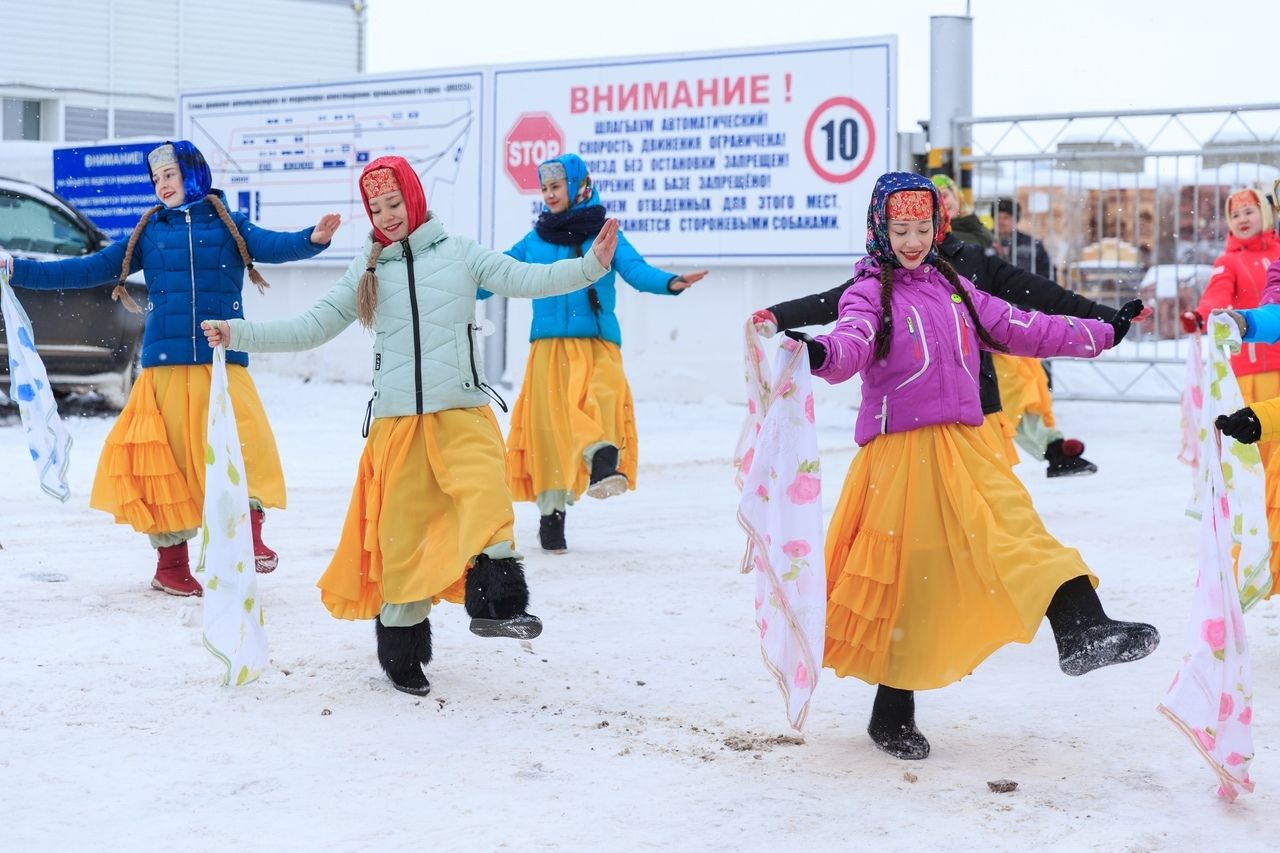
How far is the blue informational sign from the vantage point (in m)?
17.0

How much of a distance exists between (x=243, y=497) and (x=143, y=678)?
642 mm

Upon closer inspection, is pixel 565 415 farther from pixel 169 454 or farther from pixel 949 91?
pixel 949 91

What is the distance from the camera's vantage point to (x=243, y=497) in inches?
205

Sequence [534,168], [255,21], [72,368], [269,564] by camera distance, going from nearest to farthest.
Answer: [269,564]
[72,368]
[534,168]
[255,21]

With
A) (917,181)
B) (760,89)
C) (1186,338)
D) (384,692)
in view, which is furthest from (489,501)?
(1186,338)

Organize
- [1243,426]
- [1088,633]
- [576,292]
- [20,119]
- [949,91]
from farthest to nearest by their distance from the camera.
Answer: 1. [20,119]
2. [949,91]
3. [576,292]
4. [1088,633]
5. [1243,426]

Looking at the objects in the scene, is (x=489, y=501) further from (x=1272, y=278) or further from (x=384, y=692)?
(x=1272, y=278)

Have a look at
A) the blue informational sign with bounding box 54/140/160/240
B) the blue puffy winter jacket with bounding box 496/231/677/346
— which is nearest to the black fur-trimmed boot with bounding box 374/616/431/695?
the blue puffy winter jacket with bounding box 496/231/677/346

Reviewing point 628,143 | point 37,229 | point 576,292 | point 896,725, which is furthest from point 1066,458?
point 37,229

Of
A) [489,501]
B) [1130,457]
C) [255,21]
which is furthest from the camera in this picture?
[255,21]

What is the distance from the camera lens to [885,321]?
444 centimetres

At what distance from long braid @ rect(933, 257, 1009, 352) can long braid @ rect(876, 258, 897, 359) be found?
0.18 meters

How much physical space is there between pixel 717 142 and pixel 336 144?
4.12m

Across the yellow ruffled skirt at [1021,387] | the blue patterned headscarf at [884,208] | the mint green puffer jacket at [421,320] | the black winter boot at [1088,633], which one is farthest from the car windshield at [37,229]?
the black winter boot at [1088,633]
